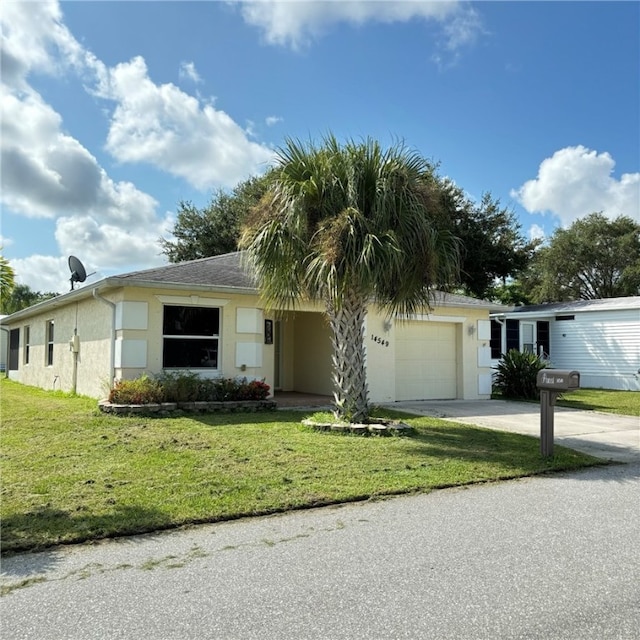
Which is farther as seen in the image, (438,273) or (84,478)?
(438,273)

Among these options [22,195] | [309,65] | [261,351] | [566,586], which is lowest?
[566,586]

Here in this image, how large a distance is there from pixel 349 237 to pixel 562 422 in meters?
6.52

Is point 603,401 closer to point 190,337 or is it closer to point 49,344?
point 190,337

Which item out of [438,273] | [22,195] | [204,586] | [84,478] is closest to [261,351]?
[438,273]

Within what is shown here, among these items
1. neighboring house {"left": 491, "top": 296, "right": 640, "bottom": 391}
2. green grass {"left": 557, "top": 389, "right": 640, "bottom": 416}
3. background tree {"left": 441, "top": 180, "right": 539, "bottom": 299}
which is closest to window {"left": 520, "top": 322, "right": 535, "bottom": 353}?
neighboring house {"left": 491, "top": 296, "right": 640, "bottom": 391}

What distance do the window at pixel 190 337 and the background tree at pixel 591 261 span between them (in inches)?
1092

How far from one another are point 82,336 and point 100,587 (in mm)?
11763

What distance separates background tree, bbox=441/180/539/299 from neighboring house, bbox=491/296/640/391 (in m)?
4.26

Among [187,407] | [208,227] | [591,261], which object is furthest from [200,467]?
[591,261]

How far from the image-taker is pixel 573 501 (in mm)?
5496

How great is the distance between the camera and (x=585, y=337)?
21.1 m

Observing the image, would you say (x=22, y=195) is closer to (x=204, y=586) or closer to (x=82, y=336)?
(x=82, y=336)

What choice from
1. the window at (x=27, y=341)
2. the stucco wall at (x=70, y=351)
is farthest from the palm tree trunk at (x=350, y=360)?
the window at (x=27, y=341)

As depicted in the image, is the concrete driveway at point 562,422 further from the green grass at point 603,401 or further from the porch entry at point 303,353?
the porch entry at point 303,353
